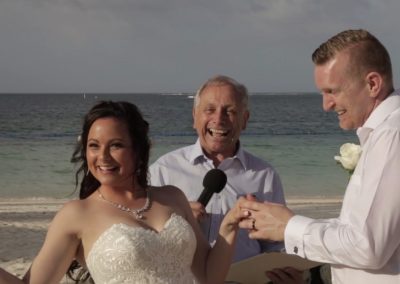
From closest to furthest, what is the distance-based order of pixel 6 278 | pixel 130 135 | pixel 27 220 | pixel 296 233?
1. pixel 296 233
2. pixel 6 278
3. pixel 130 135
4. pixel 27 220

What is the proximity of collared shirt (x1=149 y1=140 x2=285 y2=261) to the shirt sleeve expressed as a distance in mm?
1999

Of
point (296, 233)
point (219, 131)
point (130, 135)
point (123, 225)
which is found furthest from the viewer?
point (219, 131)

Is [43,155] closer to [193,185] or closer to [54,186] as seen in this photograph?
[54,186]

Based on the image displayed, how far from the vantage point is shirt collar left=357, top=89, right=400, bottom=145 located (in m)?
2.88

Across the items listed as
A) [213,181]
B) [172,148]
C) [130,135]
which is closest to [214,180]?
[213,181]

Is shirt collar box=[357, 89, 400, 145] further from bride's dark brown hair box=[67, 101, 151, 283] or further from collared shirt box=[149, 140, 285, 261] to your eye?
collared shirt box=[149, 140, 285, 261]

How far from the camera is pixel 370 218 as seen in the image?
273 cm

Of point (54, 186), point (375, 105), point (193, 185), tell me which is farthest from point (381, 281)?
point (54, 186)

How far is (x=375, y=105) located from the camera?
2.96 m

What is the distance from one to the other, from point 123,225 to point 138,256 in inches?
7.4

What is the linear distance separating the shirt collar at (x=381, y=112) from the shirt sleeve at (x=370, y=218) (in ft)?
0.39

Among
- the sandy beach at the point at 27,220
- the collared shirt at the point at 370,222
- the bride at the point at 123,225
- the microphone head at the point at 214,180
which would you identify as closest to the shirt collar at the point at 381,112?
the collared shirt at the point at 370,222

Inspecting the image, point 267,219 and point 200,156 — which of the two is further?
point 200,156

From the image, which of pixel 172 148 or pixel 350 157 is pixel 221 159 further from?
pixel 172 148
